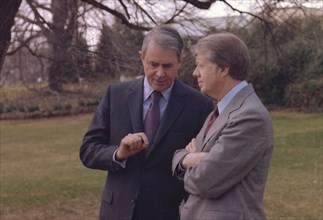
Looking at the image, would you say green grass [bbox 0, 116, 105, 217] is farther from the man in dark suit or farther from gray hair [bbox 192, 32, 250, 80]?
gray hair [bbox 192, 32, 250, 80]

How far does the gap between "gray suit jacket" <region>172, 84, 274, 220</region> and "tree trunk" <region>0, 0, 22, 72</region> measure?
4.36 metres

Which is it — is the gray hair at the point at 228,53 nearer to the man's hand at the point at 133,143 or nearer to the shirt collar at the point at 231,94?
the shirt collar at the point at 231,94

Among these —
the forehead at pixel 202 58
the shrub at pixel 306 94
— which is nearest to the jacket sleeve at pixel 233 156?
the forehead at pixel 202 58

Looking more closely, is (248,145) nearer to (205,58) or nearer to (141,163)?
(205,58)

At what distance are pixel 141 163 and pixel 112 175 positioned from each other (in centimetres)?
18

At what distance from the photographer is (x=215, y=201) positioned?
2.54 meters

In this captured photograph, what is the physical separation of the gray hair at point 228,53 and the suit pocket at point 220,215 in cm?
58

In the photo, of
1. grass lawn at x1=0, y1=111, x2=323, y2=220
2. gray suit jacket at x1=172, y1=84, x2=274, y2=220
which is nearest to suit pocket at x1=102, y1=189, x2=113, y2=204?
gray suit jacket at x1=172, y1=84, x2=274, y2=220

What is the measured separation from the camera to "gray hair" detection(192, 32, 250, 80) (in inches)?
101

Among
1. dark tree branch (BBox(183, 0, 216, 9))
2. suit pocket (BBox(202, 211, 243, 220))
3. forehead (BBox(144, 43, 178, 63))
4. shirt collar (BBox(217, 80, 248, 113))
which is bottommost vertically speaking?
suit pocket (BBox(202, 211, 243, 220))

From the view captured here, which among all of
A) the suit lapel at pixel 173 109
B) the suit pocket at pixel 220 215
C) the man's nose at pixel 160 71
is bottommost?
the suit pocket at pixel 220 215

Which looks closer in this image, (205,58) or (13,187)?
(205,58)

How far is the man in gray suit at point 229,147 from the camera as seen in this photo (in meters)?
2.47

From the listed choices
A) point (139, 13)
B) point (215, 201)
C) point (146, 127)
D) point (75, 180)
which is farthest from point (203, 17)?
point (215, 201)
